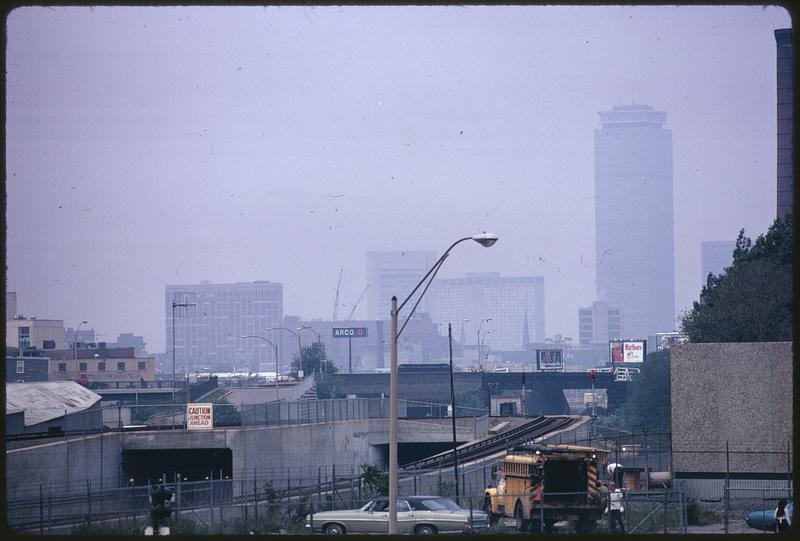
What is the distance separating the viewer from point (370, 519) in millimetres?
28422

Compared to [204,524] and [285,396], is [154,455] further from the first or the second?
[285,396]

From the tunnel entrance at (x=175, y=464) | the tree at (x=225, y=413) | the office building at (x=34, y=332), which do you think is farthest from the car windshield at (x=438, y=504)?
the office building at (x=34, y=332)

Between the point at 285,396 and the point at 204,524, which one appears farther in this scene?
the point at 285,396

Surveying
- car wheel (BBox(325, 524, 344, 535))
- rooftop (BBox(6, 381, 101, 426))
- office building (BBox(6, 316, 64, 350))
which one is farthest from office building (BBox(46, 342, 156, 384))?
car wheel (BBox(325, 524, 344, 535))

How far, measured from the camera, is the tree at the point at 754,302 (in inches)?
2606

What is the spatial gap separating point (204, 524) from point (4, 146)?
81.4 feet

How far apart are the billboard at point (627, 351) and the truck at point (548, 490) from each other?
144465 millimetres

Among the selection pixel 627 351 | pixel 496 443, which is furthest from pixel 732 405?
pixel 627 351

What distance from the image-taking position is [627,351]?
176875 mm

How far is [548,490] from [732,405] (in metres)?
14.4

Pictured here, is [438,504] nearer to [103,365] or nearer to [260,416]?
[260,416]

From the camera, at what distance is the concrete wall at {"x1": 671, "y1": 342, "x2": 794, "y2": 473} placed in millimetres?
42531

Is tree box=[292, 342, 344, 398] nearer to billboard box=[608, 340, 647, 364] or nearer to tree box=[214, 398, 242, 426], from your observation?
tree box=[214, 398, 242, 426]

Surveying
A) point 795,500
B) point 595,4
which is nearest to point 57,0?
point 595,4
